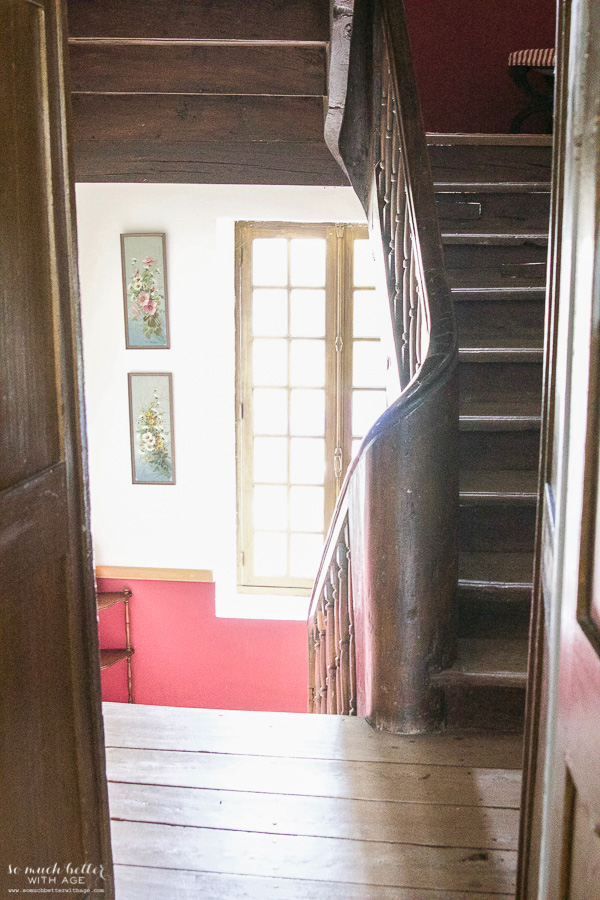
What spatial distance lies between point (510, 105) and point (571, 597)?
5.06 m

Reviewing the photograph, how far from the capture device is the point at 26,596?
1.31 meters

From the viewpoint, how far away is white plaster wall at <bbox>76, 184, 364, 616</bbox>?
538cm

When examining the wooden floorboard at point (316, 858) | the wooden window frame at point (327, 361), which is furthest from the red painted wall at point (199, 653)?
the wooden floorboard at point (316, 858)

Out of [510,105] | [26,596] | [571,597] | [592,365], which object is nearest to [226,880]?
[26,596]

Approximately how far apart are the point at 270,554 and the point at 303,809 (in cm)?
400

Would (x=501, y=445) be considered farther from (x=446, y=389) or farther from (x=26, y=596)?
(x=26, y=596)

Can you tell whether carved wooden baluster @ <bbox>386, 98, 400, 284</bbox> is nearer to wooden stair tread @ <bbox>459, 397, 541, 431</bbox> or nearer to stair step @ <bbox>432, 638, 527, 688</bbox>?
wooden stair tread @ <bbox>459, 397, 541, 431</bbox>

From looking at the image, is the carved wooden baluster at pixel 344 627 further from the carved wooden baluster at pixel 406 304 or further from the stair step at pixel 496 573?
the carved wooden baluster at pixel 406 304

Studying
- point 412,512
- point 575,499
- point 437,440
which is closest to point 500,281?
point 437,440

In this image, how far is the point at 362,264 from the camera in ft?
18.9

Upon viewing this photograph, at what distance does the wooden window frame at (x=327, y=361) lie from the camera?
5719mm

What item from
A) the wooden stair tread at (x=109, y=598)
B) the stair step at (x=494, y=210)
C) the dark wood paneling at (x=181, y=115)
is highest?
the dark wood paneling at (x=181, y=115)

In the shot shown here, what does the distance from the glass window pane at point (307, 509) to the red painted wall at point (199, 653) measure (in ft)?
2.22

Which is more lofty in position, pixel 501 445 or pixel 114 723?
pixel 501 445
